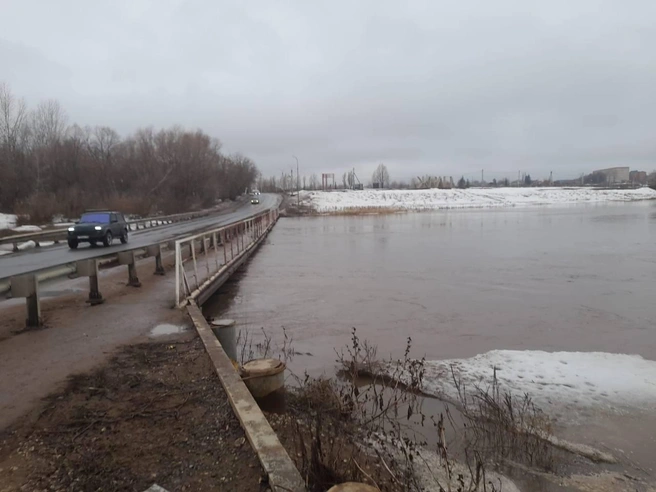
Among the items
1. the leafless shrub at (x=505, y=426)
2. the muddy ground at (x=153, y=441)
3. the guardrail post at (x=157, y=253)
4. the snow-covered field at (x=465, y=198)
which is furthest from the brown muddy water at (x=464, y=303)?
Answer: the snow-covered field at (x=465, y=198)

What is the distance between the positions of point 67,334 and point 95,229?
53.9ft

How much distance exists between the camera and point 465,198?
98.6m

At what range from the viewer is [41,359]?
6.20 metres

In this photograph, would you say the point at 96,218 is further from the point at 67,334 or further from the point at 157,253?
the point at 67,334

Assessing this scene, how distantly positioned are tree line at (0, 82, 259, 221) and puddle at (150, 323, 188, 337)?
33.4 m

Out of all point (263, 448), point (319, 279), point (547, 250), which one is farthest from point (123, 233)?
point (263, 448)

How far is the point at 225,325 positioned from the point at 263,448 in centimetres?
399

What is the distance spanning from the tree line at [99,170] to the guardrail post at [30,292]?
32325 mm

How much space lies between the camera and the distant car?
72.4 feet

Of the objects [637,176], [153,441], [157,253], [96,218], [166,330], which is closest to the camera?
[153,441]

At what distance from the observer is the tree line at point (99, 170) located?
40719 millimetres

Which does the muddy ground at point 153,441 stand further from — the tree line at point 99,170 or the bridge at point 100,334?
the tree line at point 99,170

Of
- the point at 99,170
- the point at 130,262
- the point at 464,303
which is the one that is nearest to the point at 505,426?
the point at 464,303

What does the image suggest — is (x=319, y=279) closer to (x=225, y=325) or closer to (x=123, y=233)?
(x=225, y=325)
